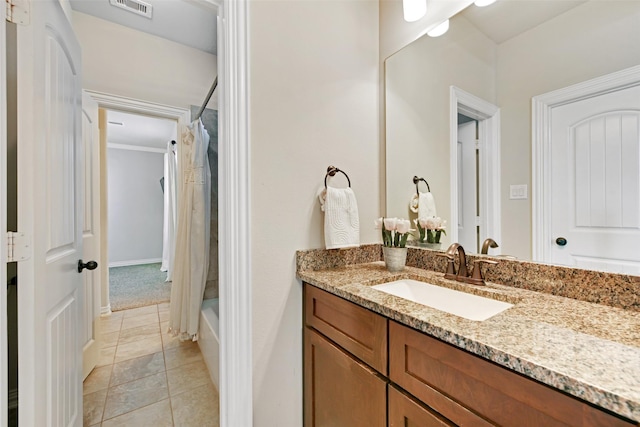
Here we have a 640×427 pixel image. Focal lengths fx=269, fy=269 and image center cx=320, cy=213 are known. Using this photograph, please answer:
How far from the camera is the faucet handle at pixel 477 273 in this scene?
1.05m

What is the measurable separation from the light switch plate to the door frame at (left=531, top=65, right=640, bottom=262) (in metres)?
0.03

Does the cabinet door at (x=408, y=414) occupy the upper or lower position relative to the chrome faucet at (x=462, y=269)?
lower

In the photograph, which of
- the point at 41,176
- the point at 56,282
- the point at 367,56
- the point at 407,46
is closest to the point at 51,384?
the point at 56,282

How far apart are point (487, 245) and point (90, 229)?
8.18ft

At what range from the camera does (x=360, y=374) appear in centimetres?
89

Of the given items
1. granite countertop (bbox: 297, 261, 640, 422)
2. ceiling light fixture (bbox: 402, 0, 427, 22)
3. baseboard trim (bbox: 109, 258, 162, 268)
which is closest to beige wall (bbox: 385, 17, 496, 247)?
ceiling light fixture (bbox: 402, 0, 427, 22)

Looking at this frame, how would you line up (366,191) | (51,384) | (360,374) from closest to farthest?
1. (360,374)
2. (51,384)
3. (366,191)

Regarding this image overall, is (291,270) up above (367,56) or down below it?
below

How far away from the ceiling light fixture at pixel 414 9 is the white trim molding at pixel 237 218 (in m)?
0.76

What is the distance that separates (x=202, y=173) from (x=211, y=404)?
1.63m

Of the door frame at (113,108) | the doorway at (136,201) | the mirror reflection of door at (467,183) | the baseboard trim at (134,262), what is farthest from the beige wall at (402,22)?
the baseboard trim at (134,262)

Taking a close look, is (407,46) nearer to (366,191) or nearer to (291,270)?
(366,191)

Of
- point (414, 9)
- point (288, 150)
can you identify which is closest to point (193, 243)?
point (288, 150)

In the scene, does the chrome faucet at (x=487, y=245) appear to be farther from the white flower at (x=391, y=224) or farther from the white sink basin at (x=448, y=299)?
the white flower at (x=391, y=224)
